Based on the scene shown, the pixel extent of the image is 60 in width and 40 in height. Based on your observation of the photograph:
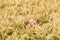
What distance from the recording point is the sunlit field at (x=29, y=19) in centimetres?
298

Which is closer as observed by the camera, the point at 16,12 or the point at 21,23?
the point at 21,23

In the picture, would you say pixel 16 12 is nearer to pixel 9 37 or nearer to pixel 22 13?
pixel 22 13

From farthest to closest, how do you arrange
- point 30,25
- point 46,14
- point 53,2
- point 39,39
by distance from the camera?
1. point 53,2
2. point 46,14
3. point 30,25
4. point 39,39

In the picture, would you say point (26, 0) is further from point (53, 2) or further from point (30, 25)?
point (30, 25)

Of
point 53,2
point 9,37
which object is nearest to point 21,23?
point 9,37

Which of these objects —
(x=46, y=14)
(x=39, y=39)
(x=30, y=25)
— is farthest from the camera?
(x=46, y=14)

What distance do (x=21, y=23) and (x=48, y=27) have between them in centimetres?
46

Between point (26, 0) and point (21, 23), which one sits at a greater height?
point (26, 0)

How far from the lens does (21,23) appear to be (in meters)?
3.23

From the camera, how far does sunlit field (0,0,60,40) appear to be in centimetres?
298

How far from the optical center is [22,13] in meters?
3.54

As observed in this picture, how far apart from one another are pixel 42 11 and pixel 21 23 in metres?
0.50

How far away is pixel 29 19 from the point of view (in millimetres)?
3314

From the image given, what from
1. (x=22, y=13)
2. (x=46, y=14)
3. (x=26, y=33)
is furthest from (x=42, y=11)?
(x=26, y=33)
